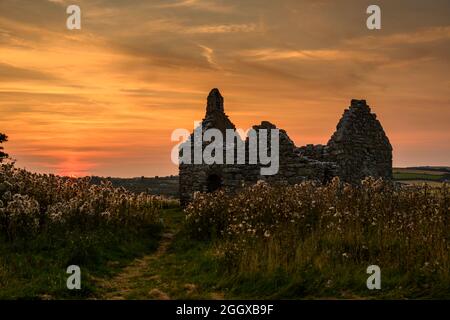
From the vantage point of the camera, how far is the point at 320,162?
907 inches

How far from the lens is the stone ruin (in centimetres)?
2281

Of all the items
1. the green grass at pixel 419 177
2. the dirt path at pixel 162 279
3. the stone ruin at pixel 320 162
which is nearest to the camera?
the dirt path at pixel 162 279

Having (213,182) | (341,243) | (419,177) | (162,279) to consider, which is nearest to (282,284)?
(341,243)

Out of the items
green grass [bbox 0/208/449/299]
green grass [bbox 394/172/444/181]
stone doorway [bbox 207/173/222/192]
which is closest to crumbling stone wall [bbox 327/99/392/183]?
stone doorway [bbox 207/173/222/192]

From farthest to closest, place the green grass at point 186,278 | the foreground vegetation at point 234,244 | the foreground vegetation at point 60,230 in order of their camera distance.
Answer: the foreground vegetation at point 60,230 → the foreground vegetation at point 234,244 → the green grass at point 186,278

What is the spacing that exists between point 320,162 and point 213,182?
6.31 metres

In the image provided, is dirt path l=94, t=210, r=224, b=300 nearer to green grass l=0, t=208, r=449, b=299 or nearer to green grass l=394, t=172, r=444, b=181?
green grass l=0, t=208, r=449, b=299

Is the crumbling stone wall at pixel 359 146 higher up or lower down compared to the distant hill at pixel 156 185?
higher up

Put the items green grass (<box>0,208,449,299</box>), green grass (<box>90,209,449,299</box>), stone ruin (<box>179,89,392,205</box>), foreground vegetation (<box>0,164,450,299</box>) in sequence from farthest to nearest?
stone ruin (<box>179,89,392,205</box>) → foreground vegetation (<box>0,164,450,299</box>) → green grass (<box>0,208,449,299</box>) → green grass (<box>90,209,449,299</box>)

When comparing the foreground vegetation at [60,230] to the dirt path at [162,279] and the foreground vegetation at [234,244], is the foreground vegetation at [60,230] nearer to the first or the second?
the foreground vegetation at [234,244]

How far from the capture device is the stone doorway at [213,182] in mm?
26016

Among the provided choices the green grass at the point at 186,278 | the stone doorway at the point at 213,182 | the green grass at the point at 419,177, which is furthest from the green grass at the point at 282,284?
the green grass at the point at 419,177

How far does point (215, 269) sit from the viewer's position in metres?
10.5

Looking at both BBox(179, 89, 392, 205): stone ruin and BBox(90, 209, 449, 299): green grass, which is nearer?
BBox(90, 209, 449, 299): green grass
